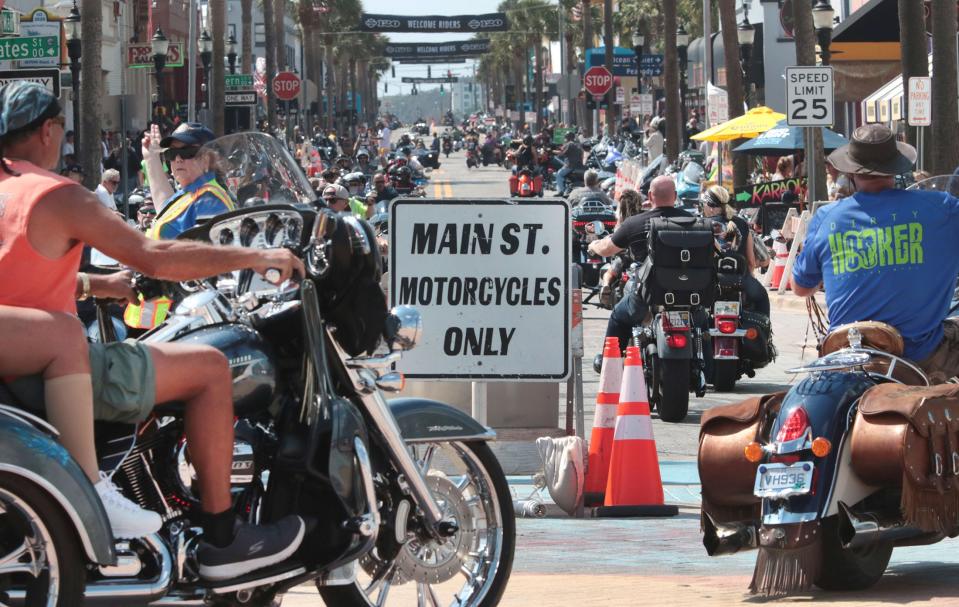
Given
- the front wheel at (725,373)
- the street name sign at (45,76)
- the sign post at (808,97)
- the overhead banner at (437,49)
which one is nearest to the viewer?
the front wheel at (725,373)

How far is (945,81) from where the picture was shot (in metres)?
22.7

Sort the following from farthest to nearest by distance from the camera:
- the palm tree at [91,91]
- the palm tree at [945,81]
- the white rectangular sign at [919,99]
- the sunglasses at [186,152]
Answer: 1. the palm tree at [91,91]
2. the white rectangular sign at [919,99]
3. the palm tree at [945,81]
4. the sunglasses at [186,152]

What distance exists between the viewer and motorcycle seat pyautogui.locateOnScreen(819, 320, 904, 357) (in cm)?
684

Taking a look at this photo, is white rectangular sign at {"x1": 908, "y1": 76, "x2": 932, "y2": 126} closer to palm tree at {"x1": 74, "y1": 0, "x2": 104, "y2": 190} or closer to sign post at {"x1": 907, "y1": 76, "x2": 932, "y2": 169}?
sign post at {"x1": 907, "y1": 76, "x2": 932, "y2": 169}

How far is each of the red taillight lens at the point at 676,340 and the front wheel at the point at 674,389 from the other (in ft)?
0.40

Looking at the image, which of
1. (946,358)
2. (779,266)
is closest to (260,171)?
(946,358)

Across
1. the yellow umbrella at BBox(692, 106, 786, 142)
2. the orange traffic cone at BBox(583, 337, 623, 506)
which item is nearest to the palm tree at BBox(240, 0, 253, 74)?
the yellow umbrella at BBox(692, 106, 786, 142)

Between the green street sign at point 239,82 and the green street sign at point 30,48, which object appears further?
the green street sign at point 239,82

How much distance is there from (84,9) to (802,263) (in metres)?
24.1

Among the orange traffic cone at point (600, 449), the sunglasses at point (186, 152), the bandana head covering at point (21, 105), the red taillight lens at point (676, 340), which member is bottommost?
the orange traffic cone at point (600, 449)

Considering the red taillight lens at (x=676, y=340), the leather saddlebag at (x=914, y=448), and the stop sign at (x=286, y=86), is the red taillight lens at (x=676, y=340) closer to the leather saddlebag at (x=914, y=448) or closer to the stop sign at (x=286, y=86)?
the leather saddlebag at (x=914, y=448)

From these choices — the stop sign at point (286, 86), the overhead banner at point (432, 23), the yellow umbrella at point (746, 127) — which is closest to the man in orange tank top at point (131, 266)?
the yellow umbrella at point (746, 127)

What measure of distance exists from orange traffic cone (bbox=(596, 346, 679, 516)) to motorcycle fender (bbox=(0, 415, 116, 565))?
4747 mm

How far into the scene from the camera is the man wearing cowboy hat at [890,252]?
6.97 metres
